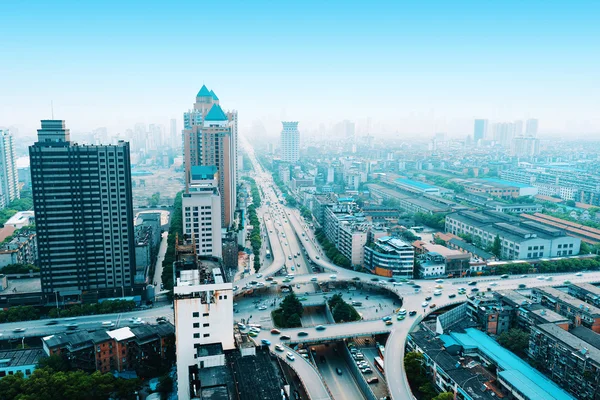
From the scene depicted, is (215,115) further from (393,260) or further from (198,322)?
(198,322)

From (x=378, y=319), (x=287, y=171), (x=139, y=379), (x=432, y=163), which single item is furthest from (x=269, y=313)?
(x=432, y=163)

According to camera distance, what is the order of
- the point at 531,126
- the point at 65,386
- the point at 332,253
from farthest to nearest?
the point at 531,126 < the point at 332,253 < the point at 65,386

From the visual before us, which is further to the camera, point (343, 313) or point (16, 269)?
point (16, 269)

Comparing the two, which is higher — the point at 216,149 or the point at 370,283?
the point at 216,149

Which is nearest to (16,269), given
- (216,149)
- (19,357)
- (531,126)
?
(19,357)

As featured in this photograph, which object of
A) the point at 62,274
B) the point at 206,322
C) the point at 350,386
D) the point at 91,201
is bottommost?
the point at 350,386

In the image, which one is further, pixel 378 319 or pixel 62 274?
pixel 62 274

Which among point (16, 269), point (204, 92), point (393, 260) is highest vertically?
point (204, 92)

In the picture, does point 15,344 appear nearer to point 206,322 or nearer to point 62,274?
point 62,274
